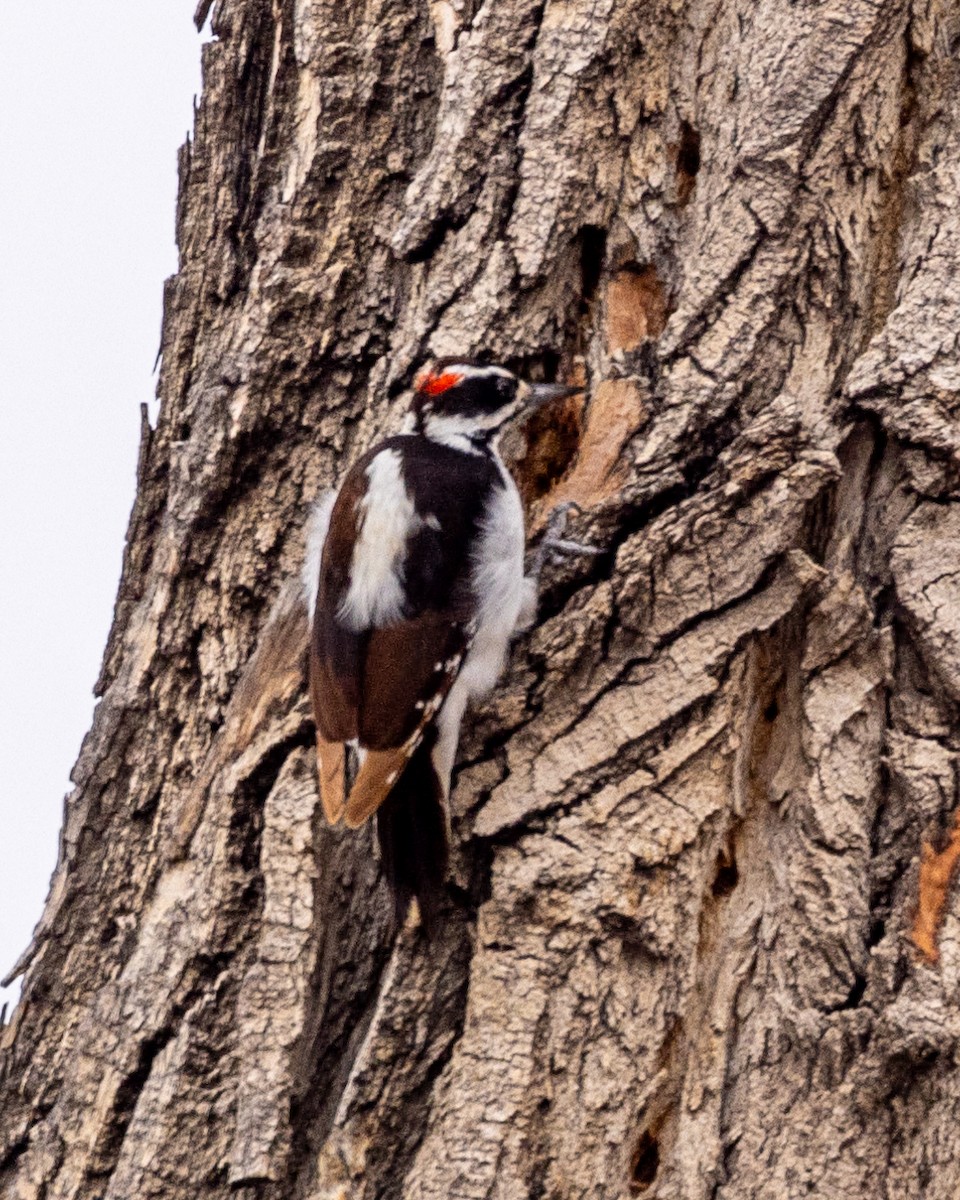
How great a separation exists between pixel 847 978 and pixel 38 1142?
1.47 metres

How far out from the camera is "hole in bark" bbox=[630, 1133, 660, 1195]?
2658 mm

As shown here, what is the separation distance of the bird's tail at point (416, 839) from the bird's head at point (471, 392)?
711 mm

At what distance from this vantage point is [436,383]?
317 cm

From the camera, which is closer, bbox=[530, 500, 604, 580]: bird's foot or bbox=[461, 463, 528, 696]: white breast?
bbox=[530, 500, 604, 580]: bird's foot

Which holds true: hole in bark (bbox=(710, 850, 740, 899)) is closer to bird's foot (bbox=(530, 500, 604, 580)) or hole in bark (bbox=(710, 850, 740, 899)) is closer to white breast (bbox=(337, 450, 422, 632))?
bird's foot (bbox=(530, 500, 604, 580))

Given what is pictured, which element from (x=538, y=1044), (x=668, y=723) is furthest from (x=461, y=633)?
(x=538, y=1044)

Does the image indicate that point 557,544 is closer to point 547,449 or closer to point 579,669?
point 579,669

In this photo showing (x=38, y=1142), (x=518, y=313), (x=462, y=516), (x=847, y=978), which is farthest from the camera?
(x=462, y=516)

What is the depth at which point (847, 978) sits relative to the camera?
2.60 meters

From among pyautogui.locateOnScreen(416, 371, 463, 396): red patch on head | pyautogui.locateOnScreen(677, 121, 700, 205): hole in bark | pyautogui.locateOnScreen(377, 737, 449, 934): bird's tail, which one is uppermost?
pyautogui.locateOnScreen(677, 121, 700, 205): hole in bark

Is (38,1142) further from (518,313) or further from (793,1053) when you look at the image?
(518,313)

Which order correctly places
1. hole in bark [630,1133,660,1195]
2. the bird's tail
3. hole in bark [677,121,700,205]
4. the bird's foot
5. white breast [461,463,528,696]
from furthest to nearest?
hole in bark [677,121,700,205] → white breast [461,463,528,696] → the bird's foot → the bird's tail → hole in bark [630,1133,660,1195]

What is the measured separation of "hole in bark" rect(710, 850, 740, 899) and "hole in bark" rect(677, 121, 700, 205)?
4.28 ft

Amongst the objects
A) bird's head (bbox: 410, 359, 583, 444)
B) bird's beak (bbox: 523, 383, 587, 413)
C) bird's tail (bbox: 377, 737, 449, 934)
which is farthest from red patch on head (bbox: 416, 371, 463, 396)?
bird's tail (bbox: 377, 737, 449, 934)
